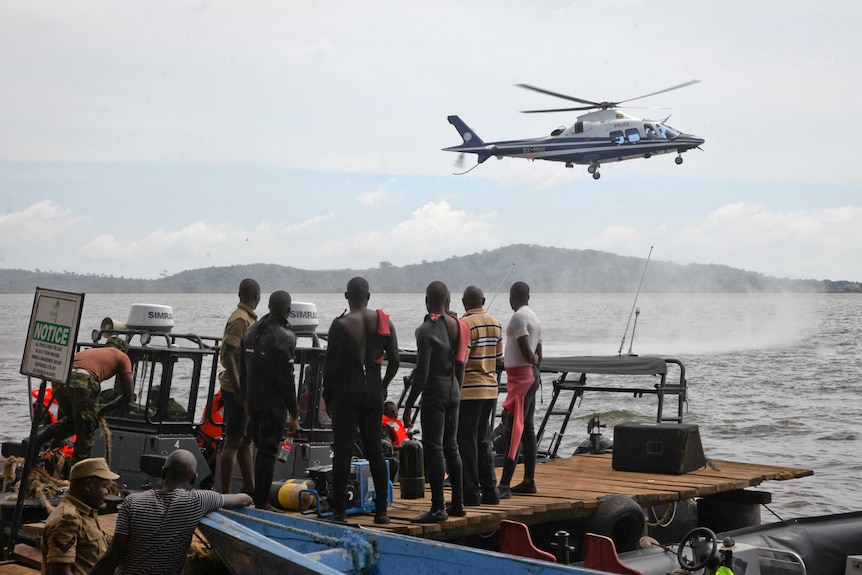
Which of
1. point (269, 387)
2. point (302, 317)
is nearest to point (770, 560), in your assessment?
point (269, 387)

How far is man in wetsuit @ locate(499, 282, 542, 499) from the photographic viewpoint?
8.78 m

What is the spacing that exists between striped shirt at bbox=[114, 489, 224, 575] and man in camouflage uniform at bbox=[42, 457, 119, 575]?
0.26m

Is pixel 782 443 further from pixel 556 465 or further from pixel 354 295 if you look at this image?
pixel 354 295

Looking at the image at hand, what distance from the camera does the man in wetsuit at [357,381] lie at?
7.66m

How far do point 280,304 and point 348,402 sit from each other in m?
1.05

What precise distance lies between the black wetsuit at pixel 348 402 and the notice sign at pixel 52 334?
1.86 m

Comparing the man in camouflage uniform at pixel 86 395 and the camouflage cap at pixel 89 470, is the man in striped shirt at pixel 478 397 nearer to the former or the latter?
the man in camouflage uniform at pixel 86 395

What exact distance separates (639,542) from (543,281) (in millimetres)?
179918

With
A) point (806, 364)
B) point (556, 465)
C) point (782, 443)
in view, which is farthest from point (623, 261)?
point (556, 465)

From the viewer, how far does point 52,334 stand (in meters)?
8.05

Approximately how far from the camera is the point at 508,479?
913 cm

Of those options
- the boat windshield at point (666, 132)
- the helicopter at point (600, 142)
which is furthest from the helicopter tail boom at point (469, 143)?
the boat windshield at point (666, 132)

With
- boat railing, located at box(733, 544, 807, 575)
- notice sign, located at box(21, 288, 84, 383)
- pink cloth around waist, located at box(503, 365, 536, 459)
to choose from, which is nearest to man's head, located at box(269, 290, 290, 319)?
notice sign, located at box(21, 288, 84, 383)

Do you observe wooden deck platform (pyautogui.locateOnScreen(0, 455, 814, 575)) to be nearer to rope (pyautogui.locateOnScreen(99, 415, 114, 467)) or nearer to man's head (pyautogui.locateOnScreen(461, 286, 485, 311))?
rope (pyautogui.locateOnScreen(99, 415, 114, 467))
